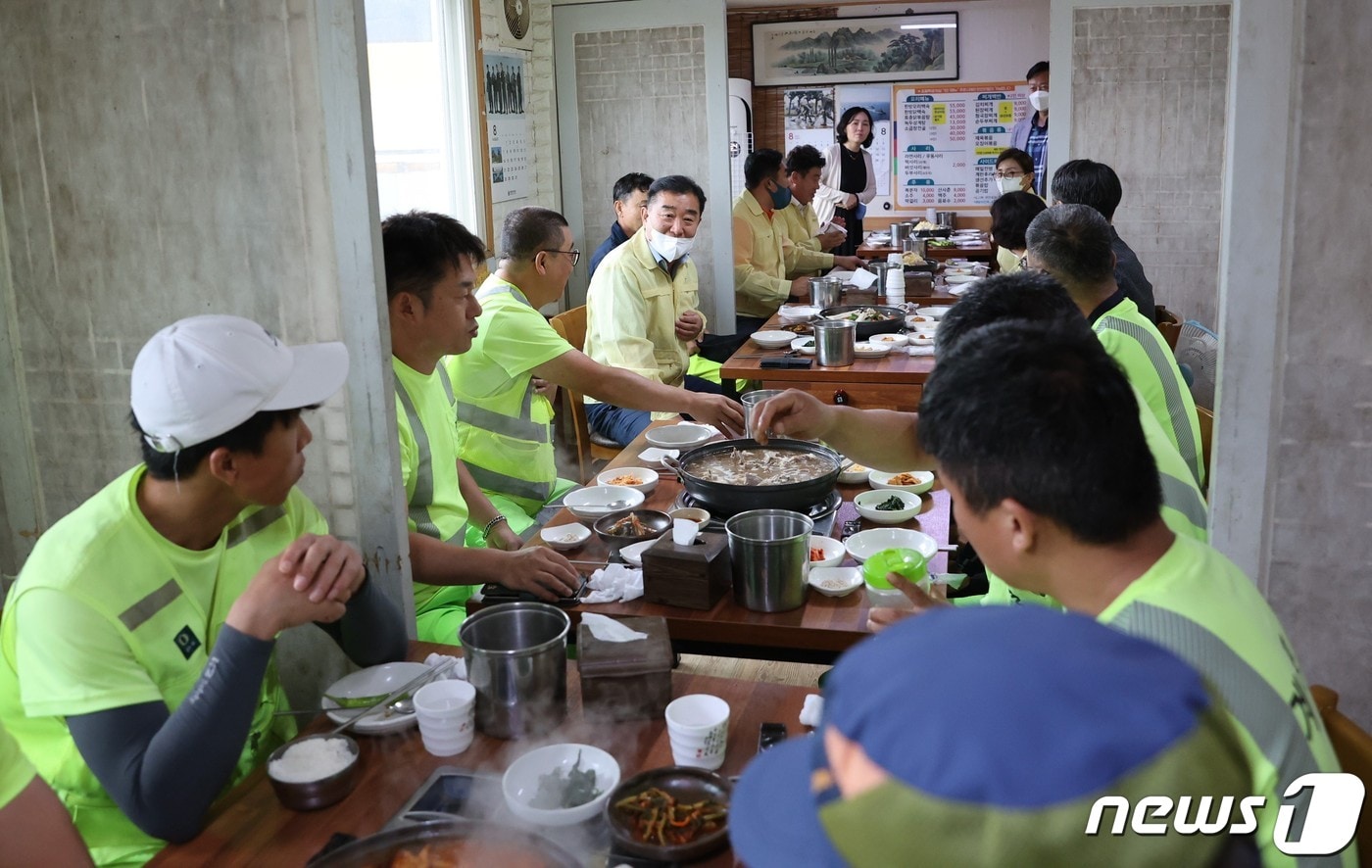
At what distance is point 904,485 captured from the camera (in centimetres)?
Result: 301

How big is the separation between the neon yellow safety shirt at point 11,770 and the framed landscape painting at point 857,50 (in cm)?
979

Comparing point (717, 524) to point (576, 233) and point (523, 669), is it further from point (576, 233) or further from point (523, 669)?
point (576, 233)

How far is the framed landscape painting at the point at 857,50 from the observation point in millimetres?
10008

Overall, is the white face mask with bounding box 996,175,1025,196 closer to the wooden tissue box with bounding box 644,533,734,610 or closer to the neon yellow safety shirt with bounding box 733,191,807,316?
the neon yellow safety shirt with bounding box 733,191,807,316

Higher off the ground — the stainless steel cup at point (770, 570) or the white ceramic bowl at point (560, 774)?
the stainless steel cup at point (770, 570)

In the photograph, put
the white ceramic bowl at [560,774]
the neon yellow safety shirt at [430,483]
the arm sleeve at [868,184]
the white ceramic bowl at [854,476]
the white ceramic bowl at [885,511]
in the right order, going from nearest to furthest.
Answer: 1. the white ceramic bowl at [560,774]
2. the neon yellow safety shirt at [430,483]
3. the white ceramic bowl at [885,511]
4. the white ceramic bowl at [854,476]
5. the arm sleeve at [868,184]

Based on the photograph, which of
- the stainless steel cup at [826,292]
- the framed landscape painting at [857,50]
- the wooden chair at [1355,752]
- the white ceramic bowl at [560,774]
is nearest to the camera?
the wooden chair at [1355,752]

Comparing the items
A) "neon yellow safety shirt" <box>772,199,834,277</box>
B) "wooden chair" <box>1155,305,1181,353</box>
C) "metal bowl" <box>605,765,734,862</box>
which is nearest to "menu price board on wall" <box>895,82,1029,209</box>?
"neon yellow safety shirt" <box>772,199,834,277</box>

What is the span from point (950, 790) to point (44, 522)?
8.24ft

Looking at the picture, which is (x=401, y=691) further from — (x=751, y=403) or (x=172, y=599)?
(x=751, y=403)

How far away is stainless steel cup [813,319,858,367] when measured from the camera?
14.7 feet

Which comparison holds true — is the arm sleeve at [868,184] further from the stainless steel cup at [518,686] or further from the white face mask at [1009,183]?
the stainless steel cup at [518,686]

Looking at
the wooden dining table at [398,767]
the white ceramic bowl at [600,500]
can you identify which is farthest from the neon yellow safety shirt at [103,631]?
the white ceramic bowl at [600,500]

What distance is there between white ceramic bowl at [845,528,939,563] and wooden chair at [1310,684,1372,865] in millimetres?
1125
